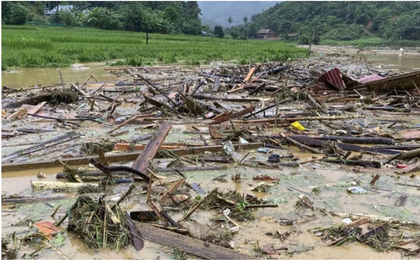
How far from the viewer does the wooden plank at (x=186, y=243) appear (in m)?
2.98

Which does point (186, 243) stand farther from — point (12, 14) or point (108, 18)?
point (108, 18)

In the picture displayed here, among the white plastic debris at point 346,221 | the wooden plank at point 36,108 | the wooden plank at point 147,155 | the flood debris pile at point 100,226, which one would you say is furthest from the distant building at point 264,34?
the flood debris pile at point 100,226

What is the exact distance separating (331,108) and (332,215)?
6.27 metres

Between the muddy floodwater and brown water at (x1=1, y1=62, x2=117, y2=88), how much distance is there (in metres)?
4.65

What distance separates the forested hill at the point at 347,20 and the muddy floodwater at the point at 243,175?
81.3m

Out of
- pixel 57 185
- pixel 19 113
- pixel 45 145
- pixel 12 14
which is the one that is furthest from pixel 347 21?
pixel 57 185

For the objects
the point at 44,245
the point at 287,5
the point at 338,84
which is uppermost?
the point at 287,5

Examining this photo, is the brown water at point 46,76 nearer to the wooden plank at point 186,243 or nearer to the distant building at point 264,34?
the wooden plank at point 186,243

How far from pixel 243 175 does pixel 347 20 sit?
109 metres

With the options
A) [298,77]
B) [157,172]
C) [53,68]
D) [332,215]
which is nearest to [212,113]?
[157,172]

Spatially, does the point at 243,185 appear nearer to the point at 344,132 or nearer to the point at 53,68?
the point at 344,132

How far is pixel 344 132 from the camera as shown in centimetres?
693

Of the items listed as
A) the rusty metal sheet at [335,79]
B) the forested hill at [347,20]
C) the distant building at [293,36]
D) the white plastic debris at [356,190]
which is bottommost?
the white plastic debris at [356,190]

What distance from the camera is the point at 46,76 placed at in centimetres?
1544
